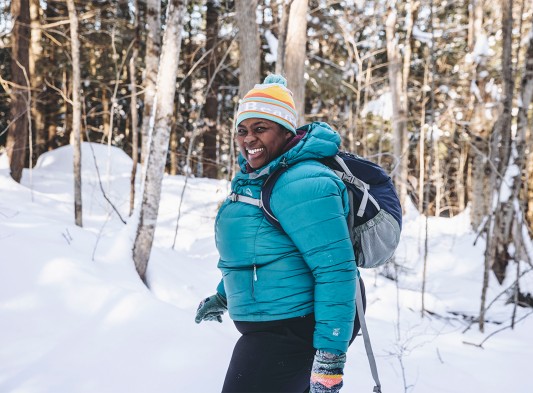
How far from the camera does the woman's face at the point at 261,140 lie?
175cm

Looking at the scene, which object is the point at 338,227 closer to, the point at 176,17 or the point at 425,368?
the point at 425,368

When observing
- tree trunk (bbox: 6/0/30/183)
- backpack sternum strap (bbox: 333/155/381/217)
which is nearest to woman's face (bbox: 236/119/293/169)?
backpack sternum strap (bbox: 333/155/381/217)

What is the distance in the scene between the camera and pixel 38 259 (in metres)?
3.57

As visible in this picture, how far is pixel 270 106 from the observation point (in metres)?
1.79

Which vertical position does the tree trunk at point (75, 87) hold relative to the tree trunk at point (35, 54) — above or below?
below

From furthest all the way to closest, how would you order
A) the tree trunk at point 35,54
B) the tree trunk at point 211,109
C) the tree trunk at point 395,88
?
1. the tree trunk at point 211,109
2. the tree trunk at point 395,88
3. the tree trunk at point 35,54

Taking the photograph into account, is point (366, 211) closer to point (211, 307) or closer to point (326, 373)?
point (326, 373)

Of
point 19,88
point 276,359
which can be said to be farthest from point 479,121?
point 19,88

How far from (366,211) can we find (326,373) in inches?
24.0

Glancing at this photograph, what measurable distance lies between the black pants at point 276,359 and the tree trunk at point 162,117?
313 centimetres

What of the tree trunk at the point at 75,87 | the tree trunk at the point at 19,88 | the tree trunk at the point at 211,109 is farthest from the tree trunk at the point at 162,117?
the tree trunk at the point at 211,109

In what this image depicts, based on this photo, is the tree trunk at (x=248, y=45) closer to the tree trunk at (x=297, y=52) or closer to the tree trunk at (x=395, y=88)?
the tree trunk at (x=297, y=52)

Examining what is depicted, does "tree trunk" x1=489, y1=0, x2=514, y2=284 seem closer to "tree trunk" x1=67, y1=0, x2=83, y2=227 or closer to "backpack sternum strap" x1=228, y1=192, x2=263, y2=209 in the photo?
"backpack sternum strap" x1=228, y1=192, x2=263, y2=209

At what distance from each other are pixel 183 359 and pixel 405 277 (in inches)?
239
